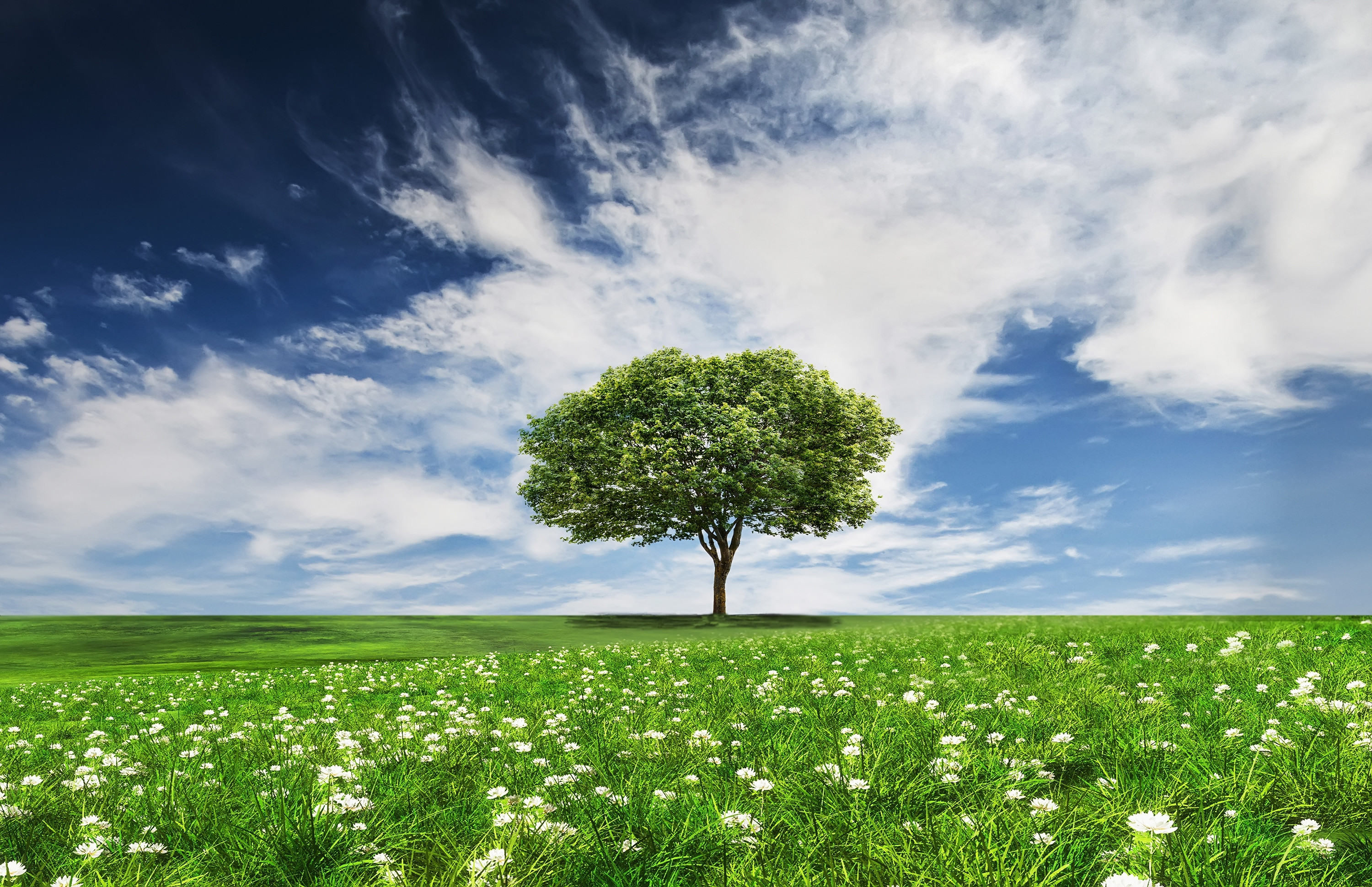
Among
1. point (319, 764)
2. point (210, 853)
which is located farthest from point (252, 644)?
point (210, 853)

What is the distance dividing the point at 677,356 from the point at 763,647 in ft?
85.4

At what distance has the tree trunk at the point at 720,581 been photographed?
40.8 m

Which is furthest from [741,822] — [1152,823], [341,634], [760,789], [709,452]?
[341,634]

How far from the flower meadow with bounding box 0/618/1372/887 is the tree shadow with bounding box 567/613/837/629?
26017 mm

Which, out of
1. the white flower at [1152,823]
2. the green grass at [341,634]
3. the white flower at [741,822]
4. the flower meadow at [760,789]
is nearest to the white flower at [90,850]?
the flower meadow at [760,789]

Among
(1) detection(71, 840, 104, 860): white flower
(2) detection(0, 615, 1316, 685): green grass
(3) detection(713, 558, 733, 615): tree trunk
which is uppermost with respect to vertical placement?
(3) detection(713, 558, 733, 615): tree trunk

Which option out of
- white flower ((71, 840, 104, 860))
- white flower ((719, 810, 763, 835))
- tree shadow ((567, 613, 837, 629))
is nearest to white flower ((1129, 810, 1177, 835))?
white flower ((719, 810, 763, 835))

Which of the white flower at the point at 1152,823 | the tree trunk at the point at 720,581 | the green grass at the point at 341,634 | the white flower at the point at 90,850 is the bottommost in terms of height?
the white flower at the point at 90,850

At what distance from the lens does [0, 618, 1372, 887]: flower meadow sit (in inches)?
128

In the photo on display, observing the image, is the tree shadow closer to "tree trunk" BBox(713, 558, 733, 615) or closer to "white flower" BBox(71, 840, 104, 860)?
"tree trunk" BBox(713, 558, 733, 615)

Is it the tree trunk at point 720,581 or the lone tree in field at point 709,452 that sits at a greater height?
the lone tree in field at point 709,452

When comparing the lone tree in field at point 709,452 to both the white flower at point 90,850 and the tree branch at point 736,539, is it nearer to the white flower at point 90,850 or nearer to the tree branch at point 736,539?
the tree branch at point 736,539

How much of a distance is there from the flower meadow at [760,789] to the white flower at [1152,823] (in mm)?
14

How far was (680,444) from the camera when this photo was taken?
36.2 metres
